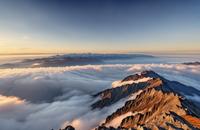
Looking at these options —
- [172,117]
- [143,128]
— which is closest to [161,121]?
[172,117]

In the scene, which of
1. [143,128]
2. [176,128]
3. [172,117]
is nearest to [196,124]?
[172,117]

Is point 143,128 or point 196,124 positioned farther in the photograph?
point 196,124

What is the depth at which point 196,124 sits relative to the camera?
639 feet

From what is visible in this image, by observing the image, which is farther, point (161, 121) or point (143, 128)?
point (161, 121)

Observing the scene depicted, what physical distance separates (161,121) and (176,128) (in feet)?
64.7

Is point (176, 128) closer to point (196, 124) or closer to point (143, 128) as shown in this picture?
point (143, 128)

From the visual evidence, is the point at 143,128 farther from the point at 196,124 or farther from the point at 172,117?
the point at 196,124

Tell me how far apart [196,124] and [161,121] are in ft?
101

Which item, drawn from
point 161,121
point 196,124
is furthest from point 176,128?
point 196,124

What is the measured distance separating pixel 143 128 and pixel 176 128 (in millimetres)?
21740

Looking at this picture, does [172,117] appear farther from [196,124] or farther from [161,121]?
[196,124]

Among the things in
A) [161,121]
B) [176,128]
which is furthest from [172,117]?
[176,128]

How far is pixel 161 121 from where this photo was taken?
611ft

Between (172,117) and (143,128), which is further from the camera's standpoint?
(172,117)
